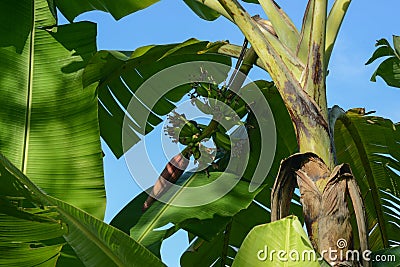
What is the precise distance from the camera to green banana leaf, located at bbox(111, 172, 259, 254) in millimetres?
1458

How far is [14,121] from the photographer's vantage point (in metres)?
1.46

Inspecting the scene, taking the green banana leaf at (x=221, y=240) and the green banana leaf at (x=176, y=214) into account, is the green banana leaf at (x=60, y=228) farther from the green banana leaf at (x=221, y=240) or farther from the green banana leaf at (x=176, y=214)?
the green banana leaf at (x=221, y=240)

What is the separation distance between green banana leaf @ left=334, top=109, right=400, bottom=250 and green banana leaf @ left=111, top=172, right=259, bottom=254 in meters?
0.41

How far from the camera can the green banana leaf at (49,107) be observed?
142cm

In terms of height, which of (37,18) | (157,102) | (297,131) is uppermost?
(37,18)

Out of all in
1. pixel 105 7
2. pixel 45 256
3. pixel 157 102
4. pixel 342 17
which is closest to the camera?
pixel 45 256

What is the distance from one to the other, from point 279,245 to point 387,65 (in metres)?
1.49

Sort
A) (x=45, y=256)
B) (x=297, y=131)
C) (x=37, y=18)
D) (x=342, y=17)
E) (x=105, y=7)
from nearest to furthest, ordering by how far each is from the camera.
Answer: (x=45, y=256) < (x=297, y=131) < (x=342, y=17) < (x=37, y=18) < (x=105, y=7)

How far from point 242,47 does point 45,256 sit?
751mm

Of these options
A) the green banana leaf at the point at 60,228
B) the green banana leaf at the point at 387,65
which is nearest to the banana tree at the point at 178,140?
the green banana leaf at the point at 60,228

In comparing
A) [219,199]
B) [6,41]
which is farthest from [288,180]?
[6,41]

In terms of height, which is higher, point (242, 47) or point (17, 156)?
point (242, 47)

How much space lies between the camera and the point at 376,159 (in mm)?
1915

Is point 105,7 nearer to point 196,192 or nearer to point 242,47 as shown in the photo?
point 242,47
